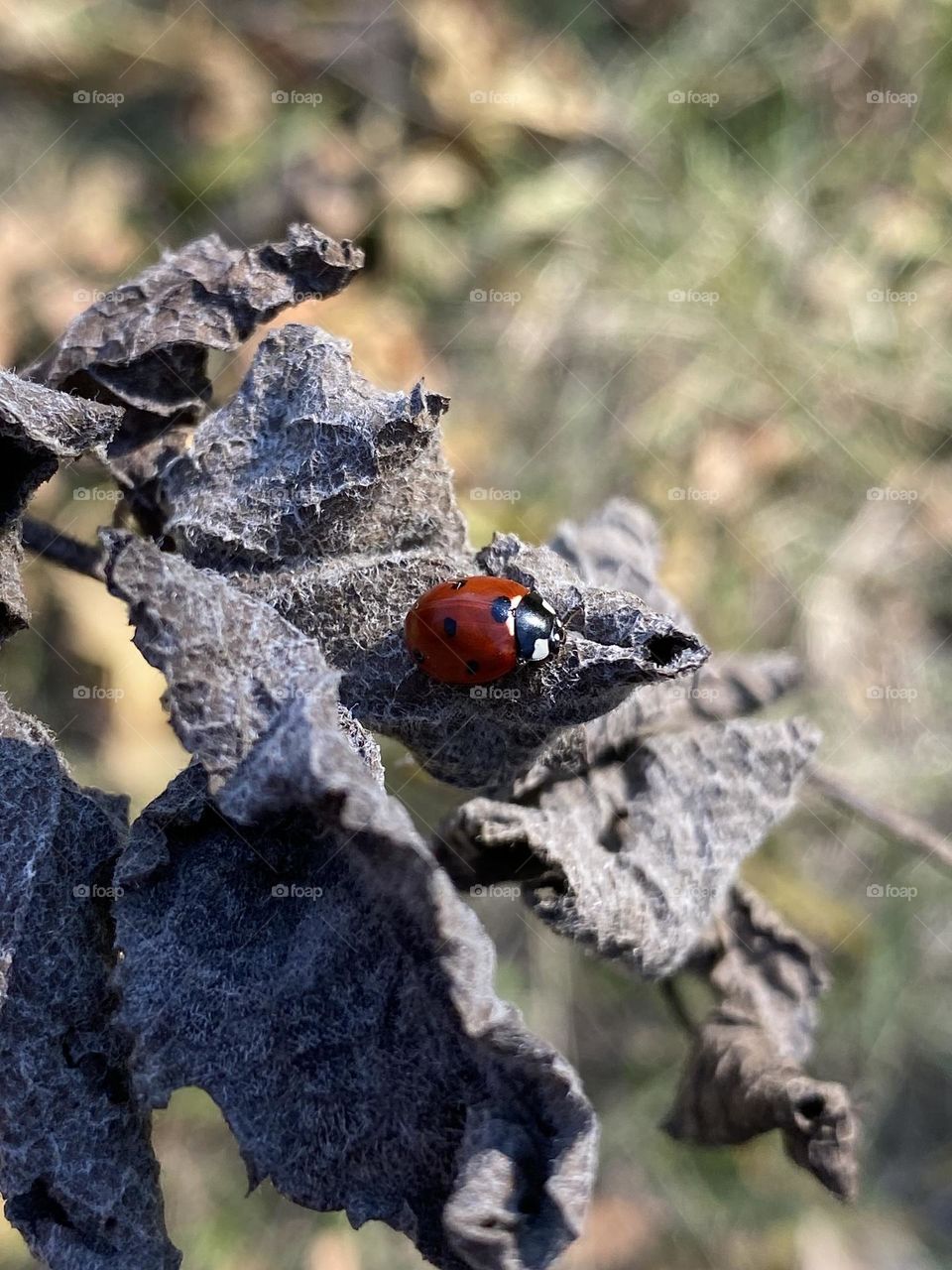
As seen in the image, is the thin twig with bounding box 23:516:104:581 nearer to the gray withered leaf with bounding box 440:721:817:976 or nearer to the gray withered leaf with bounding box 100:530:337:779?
the gray withered leaf with bounding box 100:530:337:779

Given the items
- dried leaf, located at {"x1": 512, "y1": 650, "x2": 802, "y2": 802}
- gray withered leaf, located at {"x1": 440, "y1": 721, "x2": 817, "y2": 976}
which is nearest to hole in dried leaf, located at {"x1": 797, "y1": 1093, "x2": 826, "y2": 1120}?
gray withered leaf, located at {"x1": 440, "y1": 721, "x2": 817, "y2": 976}

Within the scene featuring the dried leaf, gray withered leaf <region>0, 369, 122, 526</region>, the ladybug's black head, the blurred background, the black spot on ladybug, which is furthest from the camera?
the blurred background

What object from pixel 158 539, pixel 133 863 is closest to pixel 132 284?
pixel 158 539

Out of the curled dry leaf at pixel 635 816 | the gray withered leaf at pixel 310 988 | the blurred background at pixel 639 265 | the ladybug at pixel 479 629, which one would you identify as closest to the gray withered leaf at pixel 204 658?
the gray withered leaf at pixel 310 988

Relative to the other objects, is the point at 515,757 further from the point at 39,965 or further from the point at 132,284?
the point at 132,284

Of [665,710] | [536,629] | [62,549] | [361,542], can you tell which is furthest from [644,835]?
[62,549]
